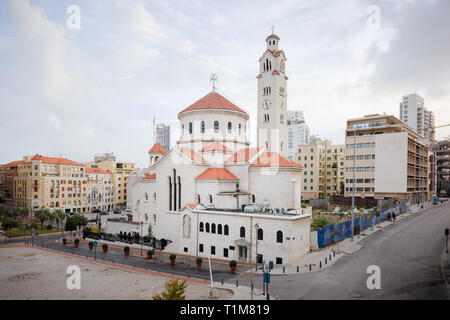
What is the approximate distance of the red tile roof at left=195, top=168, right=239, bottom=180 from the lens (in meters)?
38.8

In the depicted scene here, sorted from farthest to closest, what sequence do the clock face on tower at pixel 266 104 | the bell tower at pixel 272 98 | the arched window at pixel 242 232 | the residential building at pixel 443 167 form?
the residential building at pixel 443 167, the clock face on tower at pixel 266 104, the bell tower at pixel 272 98, the arched window at pixel 242 232

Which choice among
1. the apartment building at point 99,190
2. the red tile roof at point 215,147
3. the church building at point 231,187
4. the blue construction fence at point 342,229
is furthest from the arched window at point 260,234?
the apartment building at point 99,190

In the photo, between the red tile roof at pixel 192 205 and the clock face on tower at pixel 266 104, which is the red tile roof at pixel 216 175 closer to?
the red tile roof at pixel 192 205

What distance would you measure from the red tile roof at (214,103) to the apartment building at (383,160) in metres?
32.2

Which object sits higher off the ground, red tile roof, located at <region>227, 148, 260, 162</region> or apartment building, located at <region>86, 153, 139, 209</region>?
red tile roof, located at <region>227, 148, 260, 162</region>

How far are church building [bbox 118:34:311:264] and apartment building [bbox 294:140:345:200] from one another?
4320 centimetres

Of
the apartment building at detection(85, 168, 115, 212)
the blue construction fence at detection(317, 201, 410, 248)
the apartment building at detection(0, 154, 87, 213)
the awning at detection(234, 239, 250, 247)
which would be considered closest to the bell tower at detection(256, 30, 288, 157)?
the blue construction fence at detection(317, 201, 410, 248)

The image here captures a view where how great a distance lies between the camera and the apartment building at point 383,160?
66.9 m

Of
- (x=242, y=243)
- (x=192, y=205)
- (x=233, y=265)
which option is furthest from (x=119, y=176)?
(x=233, y=265)

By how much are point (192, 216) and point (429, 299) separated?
2522 centimetres

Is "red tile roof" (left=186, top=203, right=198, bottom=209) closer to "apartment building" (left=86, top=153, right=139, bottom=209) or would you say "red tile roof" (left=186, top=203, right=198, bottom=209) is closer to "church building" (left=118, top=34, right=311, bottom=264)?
"church building" (left=118, top=34, right=311, bottom=264)

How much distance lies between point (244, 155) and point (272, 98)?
409 inches

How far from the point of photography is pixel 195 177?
40406mm
